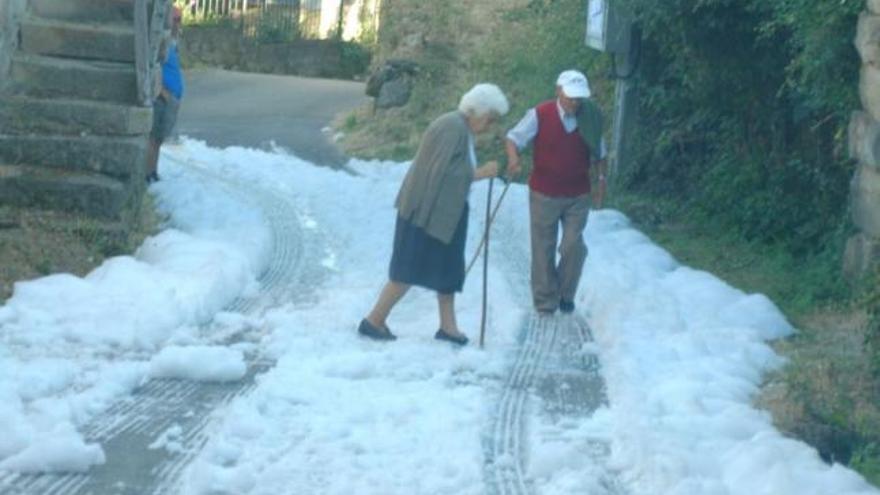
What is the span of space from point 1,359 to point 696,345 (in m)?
4.20

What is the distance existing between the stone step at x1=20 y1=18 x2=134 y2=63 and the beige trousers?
4.38m

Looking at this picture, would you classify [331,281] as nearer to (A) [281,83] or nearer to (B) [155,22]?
(B) [155,22]

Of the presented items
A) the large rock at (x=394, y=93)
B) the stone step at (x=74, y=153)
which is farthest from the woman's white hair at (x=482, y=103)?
the large rock at (x=394, y=93)

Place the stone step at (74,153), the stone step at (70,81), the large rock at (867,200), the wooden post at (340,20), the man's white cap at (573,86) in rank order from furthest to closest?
the wooden post at (340,20), the stone step at (70,81), the stone step at (74,153), the man's white cap at (573,86), the large rock at (867,200)

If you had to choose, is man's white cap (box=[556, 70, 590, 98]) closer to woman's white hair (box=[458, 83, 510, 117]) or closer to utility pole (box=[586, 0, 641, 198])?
woman's white hair (box=[458, 83, 510, 117])

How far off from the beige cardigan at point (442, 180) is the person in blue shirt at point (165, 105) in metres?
6.45

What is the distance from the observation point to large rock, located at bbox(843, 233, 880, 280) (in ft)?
37.0

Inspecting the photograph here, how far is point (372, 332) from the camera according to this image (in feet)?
36.1

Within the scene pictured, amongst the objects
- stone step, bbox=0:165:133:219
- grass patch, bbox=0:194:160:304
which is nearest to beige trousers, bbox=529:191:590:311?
grass patch, bbox=0:194:160:304

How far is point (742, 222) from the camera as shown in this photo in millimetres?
15281

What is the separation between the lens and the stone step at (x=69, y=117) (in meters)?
13.7

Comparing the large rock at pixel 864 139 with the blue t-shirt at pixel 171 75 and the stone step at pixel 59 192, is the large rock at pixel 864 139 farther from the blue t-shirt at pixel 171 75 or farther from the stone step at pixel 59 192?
the blue t-shirt at pixel 171 75

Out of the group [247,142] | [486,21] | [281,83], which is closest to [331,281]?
[247,142]

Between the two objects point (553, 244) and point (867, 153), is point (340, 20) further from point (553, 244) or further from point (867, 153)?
point (867, 153)
